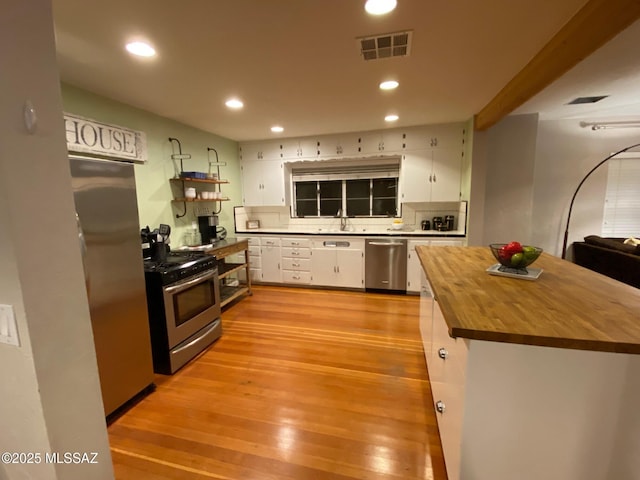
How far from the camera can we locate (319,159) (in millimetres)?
4715

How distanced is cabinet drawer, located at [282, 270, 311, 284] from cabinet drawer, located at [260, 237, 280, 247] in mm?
459

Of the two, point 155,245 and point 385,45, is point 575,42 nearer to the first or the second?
point 385,45

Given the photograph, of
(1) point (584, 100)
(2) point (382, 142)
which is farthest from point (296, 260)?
(1) point (584, 100)

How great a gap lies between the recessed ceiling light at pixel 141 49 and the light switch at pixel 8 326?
174 centimetres

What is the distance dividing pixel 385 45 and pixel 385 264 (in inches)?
114

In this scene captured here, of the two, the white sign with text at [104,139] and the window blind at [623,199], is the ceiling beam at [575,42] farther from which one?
the white sign with text at [104,139]

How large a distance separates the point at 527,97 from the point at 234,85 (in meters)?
2.43

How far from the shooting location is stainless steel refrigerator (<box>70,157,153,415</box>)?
1709mm

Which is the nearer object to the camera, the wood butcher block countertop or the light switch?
the light switch

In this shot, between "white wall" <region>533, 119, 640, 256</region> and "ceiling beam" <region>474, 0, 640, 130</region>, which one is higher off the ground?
"ceiling beam" <region>474, 0, 640, 130</region>

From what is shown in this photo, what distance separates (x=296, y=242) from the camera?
4.59 meters

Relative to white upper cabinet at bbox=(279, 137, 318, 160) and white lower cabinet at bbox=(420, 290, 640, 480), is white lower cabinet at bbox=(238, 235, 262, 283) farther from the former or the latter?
white lower cabinet at bbox=(420, 290, 640, 480)

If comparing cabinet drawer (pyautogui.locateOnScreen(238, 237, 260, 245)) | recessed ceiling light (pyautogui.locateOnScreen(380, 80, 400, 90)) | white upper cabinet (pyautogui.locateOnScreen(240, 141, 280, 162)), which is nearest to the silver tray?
recessed ceiling light (pyautogui.locateOnScreen(380, 80, 400, 90))

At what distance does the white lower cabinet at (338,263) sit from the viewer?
4.39 m
